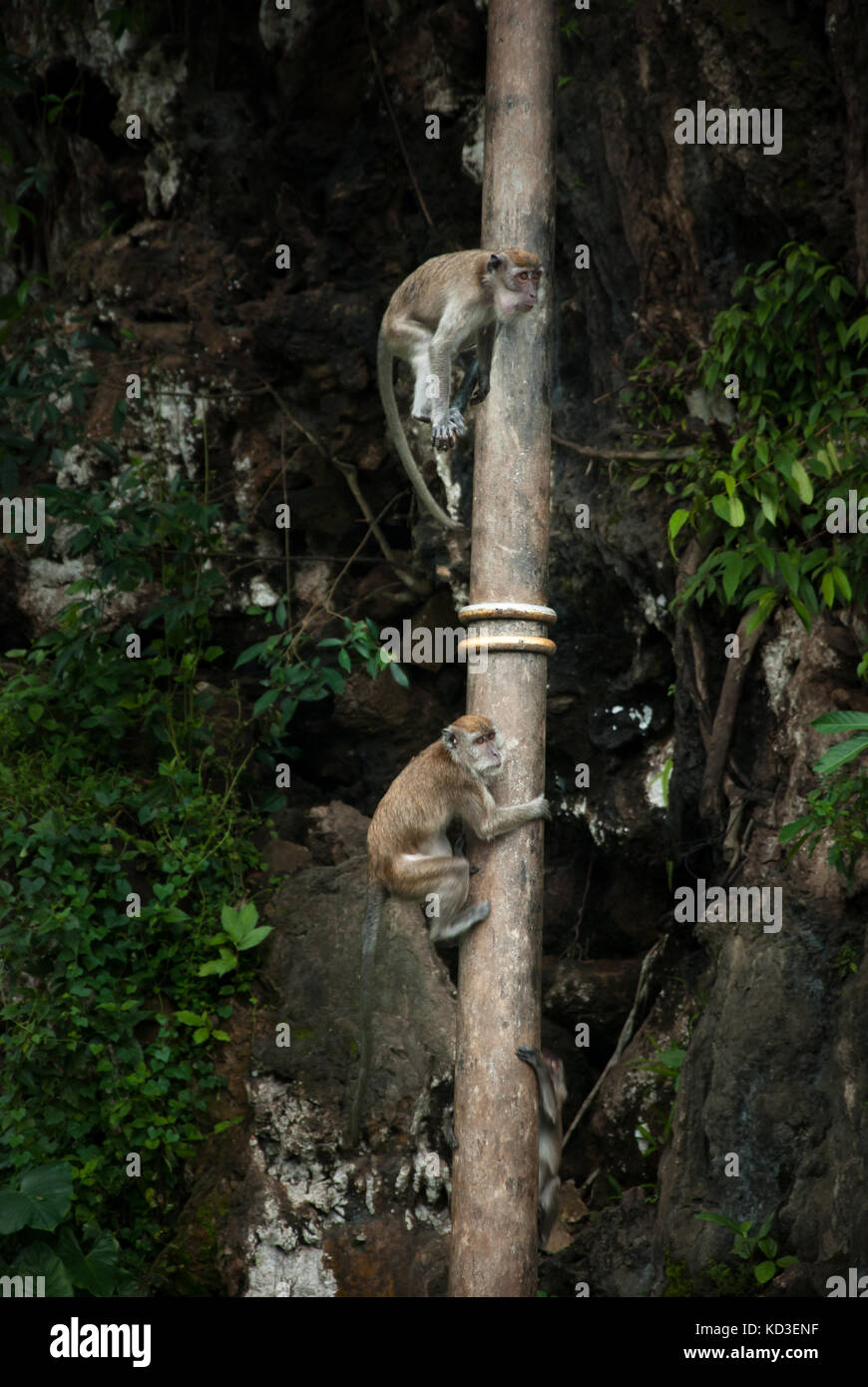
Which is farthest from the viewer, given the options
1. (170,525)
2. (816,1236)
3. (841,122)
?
(170,525)

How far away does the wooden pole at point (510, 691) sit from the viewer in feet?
11.5

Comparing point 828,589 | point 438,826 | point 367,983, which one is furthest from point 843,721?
point 367,983

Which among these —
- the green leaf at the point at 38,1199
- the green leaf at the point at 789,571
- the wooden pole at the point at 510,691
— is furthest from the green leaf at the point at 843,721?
the green leaf at the point at 38,1199

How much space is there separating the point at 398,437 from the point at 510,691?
1.11m

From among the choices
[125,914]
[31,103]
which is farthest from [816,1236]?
[31,103]

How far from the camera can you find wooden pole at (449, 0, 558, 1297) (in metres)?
3.50

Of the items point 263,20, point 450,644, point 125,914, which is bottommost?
point 125,914

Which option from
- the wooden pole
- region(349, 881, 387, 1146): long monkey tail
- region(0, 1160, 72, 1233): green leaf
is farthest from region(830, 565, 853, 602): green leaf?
region(0, 1160, 72, 1233): green leaf

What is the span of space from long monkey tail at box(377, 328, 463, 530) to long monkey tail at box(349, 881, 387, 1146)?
1276 millimetres

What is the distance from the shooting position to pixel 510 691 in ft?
12.1

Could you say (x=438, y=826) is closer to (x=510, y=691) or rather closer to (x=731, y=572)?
(x=510, y=691)

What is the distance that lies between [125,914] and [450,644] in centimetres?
222

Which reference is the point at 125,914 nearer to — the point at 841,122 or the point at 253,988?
the point at 253,988

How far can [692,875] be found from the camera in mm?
6266
